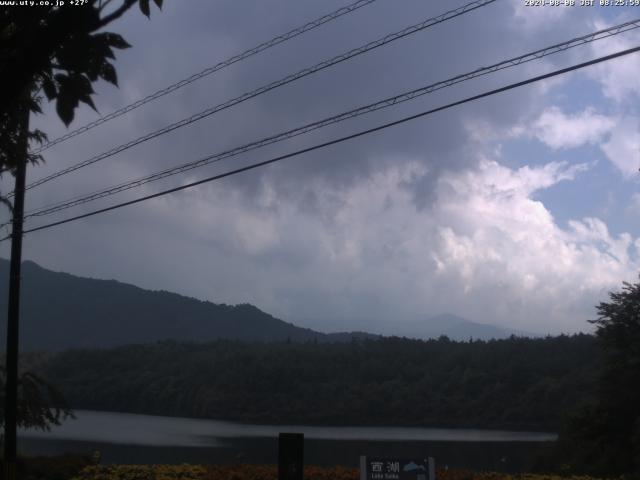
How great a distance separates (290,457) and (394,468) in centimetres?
159

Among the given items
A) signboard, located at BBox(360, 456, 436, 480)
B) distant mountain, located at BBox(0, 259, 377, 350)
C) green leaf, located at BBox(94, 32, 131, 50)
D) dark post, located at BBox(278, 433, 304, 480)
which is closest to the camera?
green leaf, located at BBox(94, 32, 131, 50)

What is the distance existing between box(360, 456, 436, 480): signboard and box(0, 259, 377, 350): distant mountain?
391 feet

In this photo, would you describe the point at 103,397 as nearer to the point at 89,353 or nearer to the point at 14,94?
the point at 89,353

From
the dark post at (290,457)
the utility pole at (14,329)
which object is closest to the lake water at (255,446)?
the utility pole at (14,329)

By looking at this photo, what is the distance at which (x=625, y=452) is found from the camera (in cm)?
2442

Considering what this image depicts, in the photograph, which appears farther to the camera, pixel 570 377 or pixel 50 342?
pixel 50 342

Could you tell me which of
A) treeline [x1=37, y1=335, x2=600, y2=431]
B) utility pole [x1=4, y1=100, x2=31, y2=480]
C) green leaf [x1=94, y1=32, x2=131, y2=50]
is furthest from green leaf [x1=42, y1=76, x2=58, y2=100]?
treeline [x1=37, y1=335, x2=600, y2=431]

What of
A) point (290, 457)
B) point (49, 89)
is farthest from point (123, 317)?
point (49, 89)

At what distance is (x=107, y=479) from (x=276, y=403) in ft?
131

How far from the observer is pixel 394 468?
456 inches

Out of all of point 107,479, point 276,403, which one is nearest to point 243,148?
point 107,479

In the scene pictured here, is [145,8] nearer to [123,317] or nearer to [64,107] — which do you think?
[64,107]

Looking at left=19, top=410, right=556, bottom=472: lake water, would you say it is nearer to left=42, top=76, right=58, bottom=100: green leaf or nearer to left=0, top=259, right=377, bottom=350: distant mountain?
left=42, top=76, right=58, bottom=100: green leaf

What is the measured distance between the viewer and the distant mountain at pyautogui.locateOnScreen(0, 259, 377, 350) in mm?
133750
